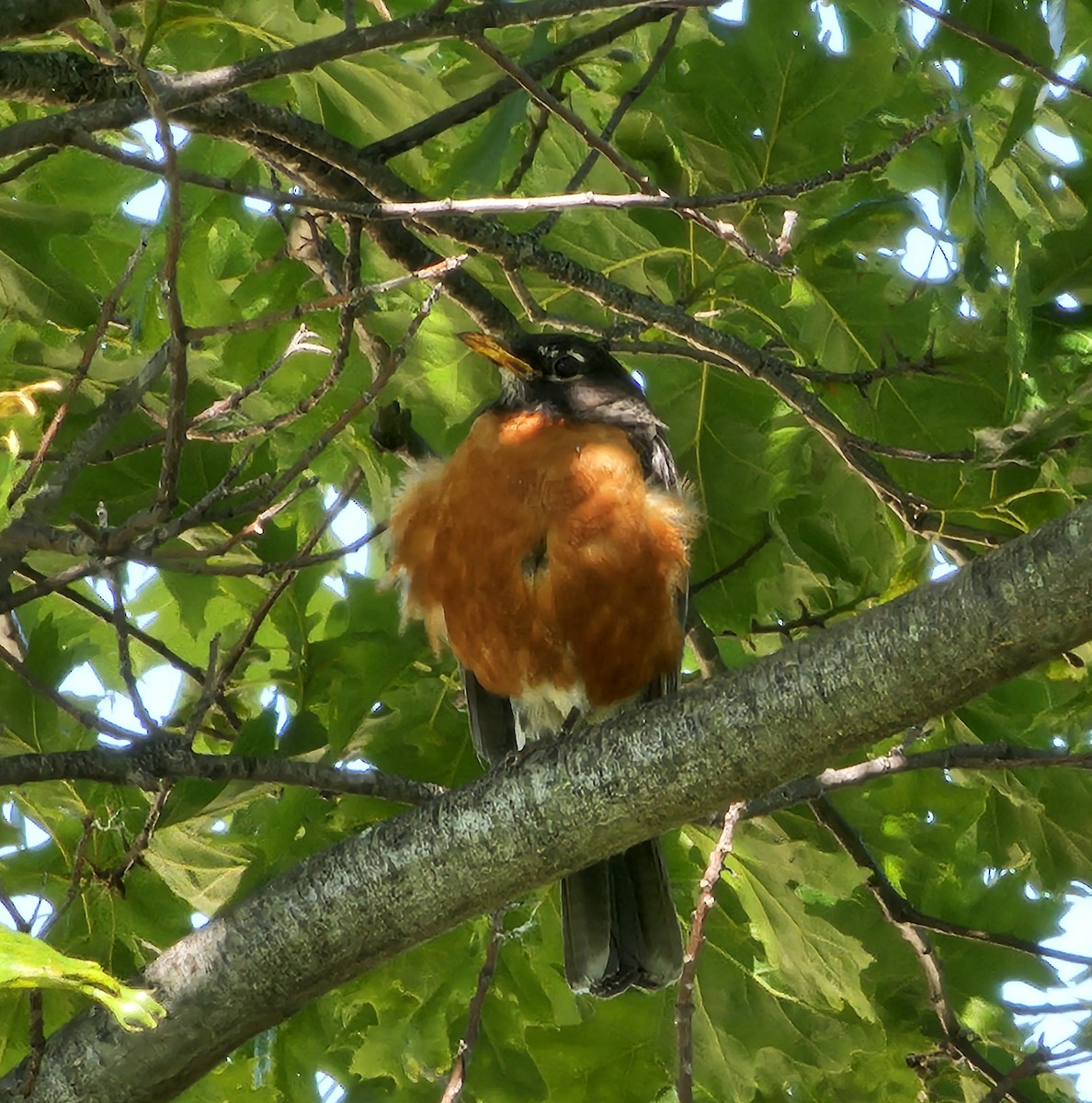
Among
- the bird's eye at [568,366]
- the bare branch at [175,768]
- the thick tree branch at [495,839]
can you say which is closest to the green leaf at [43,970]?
the thick tree branch at [495,839]

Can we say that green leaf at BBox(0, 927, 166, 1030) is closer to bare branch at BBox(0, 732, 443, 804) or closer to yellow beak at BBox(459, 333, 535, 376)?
bare branch at BBox(0, 732, 443, 804)

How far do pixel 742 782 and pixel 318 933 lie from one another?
676mm

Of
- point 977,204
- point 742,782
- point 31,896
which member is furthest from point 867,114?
point 31,896

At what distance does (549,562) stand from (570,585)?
0.08 meters

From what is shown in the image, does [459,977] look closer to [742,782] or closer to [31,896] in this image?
[31,896]

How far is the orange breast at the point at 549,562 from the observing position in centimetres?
332

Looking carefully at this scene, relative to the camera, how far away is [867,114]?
3.04 m

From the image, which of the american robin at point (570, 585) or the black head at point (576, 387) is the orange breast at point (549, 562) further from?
the black head at point (576, 387)

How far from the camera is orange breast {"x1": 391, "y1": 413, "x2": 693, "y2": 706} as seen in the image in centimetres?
332

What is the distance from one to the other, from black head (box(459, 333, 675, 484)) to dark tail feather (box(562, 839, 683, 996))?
0.92m

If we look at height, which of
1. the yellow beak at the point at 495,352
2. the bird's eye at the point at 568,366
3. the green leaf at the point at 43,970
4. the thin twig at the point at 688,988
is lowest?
the green leaf at the point at 43,970

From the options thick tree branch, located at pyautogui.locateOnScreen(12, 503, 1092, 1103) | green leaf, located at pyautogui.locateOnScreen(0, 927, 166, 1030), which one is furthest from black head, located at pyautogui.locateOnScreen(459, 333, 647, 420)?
green leaf, located at pyautogui.locateOnScreen(0, 927, 166, 1030)

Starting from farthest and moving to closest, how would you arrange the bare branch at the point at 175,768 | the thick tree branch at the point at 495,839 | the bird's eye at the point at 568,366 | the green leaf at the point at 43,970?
the bird's eye at the point at 568,366 < the bare branch at the point at 175,768 < the thick tree branch at the point at 495,839 < the green leaf at the point at 43,970

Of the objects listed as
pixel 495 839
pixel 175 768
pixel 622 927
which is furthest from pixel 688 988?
pixel 175 768
